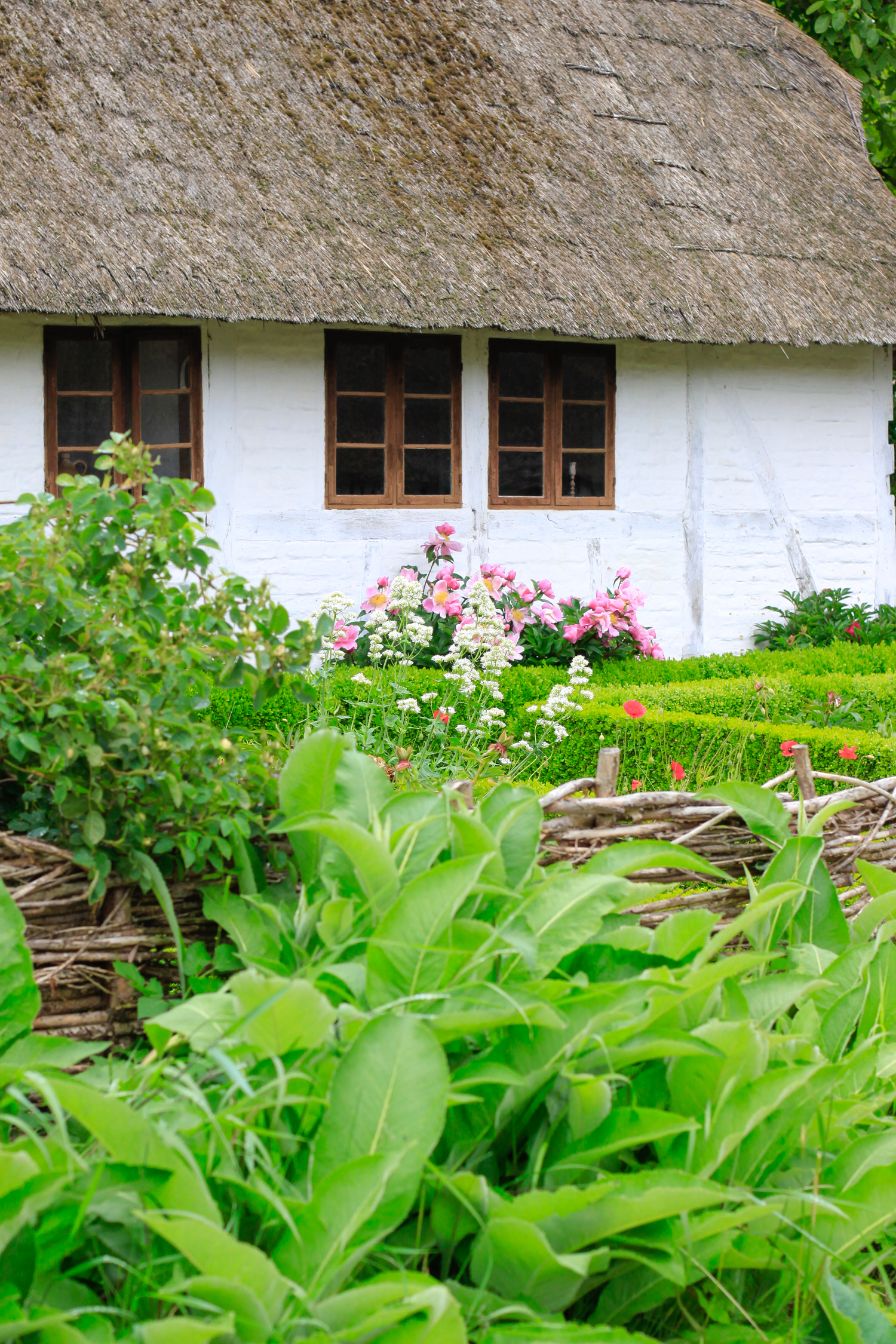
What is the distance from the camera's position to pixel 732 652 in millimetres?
9766

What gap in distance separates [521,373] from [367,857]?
309 inches

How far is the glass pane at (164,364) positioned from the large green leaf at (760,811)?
675 centimetres

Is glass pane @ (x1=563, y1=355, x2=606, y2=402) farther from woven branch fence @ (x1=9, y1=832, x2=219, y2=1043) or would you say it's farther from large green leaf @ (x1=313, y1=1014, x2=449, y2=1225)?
large green leaf @ (x1=313, y1=1014, x2=449, y2=1225)

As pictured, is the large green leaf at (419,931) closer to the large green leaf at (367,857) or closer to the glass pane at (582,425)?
the large green leaf at (367,857)

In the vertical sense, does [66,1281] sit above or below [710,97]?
below

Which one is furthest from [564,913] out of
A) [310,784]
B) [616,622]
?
[616,622]

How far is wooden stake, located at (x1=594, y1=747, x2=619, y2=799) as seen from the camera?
2.75m

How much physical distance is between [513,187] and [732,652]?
155 inches

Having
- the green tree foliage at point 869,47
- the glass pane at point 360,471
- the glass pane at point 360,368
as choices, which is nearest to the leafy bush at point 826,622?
the glass pane at point 360,471

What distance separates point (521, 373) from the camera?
9320 millimetres

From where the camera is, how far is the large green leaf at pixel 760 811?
2596 mm

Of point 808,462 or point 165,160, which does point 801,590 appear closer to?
point 808,462

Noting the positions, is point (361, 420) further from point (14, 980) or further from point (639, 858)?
point (14, 980)

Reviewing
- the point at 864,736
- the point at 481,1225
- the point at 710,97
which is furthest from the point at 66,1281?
the point at 710,97
